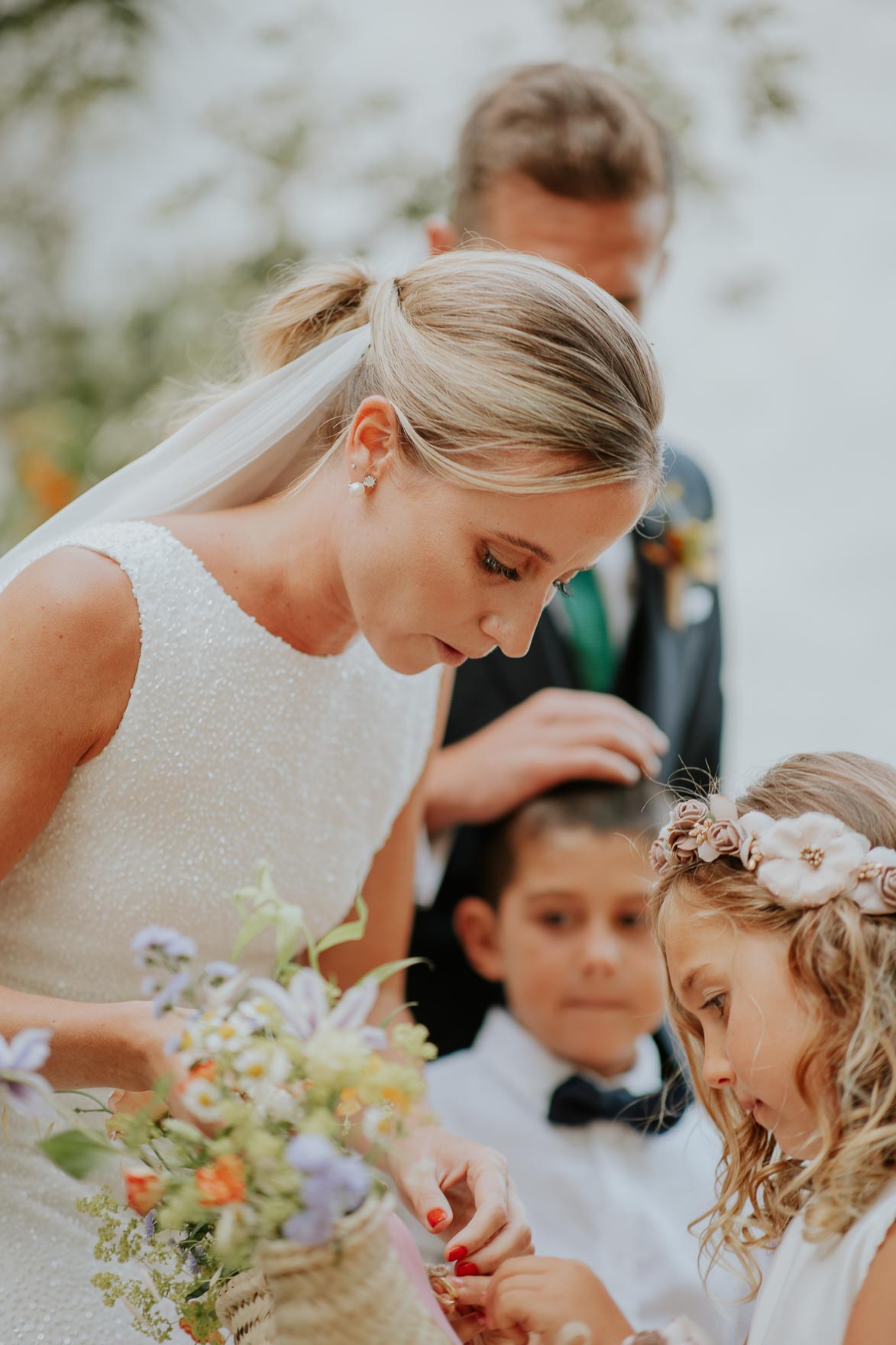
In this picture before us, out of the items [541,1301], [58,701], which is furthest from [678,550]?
[541,1301]

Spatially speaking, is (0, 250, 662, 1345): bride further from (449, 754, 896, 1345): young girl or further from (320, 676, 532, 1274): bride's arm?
(449, 754, 896, 1345): young girl

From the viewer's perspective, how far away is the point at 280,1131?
1.24 meters

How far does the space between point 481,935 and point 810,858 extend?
1.47m

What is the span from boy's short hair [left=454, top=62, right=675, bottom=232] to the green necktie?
0.83 metres

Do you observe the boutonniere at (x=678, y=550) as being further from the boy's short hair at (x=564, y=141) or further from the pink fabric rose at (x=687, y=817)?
the pink fabric rose at (x=687, y=817)

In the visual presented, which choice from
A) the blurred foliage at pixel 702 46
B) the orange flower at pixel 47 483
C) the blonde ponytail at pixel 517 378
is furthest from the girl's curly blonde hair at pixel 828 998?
the blurred foliage at pixel 702 46

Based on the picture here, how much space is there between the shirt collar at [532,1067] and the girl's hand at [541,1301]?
103 centimetres

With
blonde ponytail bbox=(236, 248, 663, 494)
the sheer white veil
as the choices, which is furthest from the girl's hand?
the sheer white veil

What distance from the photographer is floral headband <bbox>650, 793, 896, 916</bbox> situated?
167 cm

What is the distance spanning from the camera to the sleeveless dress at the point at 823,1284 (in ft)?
5.11

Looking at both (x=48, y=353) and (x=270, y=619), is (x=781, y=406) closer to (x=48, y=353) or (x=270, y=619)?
(x=48, y=353)

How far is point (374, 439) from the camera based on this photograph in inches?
74.9

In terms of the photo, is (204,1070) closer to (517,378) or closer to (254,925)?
(254,925)

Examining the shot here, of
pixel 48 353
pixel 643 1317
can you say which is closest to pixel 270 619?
pixel 643 1317
